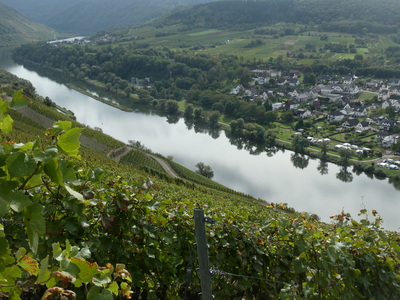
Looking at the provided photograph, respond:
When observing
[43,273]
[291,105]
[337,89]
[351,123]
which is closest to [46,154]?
[43,273]

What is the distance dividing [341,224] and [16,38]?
137 m

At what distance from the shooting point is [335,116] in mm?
48250

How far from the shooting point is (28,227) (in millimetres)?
1108

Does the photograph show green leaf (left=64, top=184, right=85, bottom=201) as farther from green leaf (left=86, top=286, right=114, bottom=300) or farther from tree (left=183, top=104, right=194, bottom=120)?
tree (left=183, top=104, right=194, bottom=120)

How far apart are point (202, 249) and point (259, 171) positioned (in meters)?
32.3

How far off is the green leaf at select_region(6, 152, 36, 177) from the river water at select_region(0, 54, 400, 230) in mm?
23771

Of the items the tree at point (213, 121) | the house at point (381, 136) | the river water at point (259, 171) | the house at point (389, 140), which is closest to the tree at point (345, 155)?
the river water at point (259, 171)

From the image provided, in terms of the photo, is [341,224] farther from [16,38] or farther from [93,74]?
[16,38]

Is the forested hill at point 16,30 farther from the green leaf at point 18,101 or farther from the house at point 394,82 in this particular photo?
the green leaf at point 18,101

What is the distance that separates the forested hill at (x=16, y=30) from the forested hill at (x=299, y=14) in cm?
4316

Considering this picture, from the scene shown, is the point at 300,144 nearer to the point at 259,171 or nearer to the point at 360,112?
the point at 259,171

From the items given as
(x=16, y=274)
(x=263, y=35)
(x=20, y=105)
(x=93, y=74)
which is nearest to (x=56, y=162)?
(x=20, y=105)

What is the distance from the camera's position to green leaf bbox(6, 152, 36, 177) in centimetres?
107

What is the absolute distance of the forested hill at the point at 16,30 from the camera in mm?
120169
